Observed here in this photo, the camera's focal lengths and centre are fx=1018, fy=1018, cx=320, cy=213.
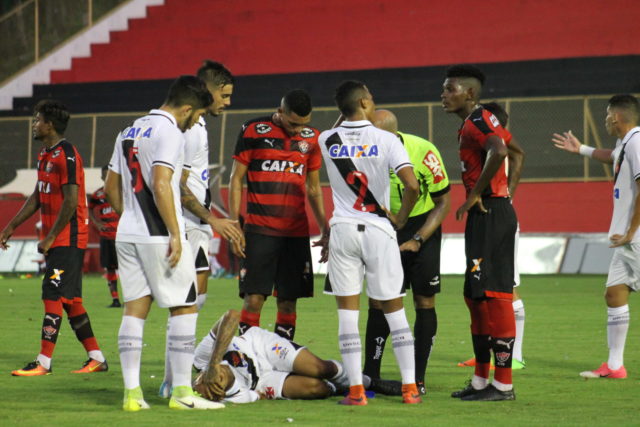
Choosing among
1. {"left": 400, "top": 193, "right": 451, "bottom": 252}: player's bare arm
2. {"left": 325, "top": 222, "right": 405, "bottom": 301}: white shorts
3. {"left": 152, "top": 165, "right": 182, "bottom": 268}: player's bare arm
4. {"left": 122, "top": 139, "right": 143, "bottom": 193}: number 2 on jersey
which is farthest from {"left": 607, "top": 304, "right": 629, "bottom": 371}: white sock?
{"left": 122, "top": 139, "right": 143, "bottom": 193}: number 2 on jersey

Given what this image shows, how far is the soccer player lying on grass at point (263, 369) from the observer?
6820 millimetres

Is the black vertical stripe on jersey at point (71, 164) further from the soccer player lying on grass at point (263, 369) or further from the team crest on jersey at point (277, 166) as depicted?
the soccer player lying on grass at point (263, 369)

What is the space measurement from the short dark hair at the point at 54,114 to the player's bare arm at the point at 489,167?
3518mm

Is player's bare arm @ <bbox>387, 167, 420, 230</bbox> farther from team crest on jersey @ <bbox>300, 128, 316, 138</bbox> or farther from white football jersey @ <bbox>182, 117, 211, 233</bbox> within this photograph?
white football jersey @ <bbox>182, 117, 211, 233</bbox>

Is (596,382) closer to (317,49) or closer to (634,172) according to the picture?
(634,172)

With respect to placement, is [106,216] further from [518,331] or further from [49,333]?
[518,331]

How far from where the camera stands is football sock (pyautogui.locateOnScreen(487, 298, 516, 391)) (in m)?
6.90

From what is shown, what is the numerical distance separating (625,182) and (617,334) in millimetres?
1223

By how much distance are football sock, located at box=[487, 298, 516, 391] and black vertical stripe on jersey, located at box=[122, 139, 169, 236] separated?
2.30 metres

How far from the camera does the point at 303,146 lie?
8102 millimetres

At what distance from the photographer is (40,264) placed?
25.4 m

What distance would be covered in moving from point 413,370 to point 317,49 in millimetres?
24869

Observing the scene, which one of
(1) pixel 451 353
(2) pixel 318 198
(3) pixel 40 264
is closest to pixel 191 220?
(2) pixel 318 198

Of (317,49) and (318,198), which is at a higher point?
(317,49)
